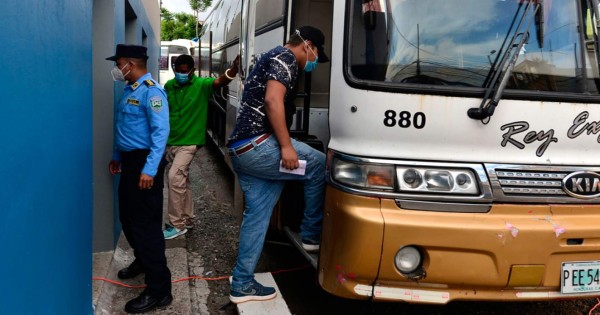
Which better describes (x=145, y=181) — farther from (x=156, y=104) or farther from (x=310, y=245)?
(x=310, y=245)

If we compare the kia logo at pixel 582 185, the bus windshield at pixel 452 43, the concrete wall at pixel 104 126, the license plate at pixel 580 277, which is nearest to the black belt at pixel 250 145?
the bus windshield at pixel 452 43

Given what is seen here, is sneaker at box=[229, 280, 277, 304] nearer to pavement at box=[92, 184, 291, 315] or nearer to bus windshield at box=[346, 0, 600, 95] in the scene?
pavement at box=[92, 184, 291, 315]

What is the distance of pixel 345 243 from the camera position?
2771 mm

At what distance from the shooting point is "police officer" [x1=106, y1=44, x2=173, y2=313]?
11.3 feet

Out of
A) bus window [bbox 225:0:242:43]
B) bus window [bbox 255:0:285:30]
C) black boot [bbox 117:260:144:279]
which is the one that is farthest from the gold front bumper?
bus window [bbox 225:0:242:43]

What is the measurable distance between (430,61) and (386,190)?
2.52 feet

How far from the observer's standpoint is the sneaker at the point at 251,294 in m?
3.46

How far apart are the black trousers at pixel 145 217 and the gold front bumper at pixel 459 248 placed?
4.34 ft

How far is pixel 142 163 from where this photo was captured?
3.49 meters

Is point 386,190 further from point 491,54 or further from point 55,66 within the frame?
point 55,66

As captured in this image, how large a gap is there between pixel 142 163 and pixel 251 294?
1.15 meters

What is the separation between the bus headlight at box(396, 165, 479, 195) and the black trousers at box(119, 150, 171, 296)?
5.60ft

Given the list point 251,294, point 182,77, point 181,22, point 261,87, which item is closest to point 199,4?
point 181,22

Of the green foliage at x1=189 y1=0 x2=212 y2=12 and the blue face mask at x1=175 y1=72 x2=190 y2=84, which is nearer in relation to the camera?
the blue face mask at x1=175 y1=72 x2=190 y2=84
